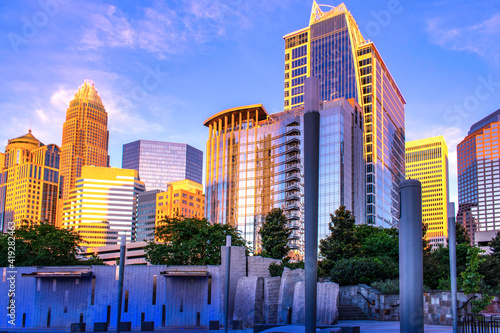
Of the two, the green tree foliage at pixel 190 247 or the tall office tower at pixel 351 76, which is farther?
the tall office tower at pixel 351 76

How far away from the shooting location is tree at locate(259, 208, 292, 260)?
185ft

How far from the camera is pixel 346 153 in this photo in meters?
119

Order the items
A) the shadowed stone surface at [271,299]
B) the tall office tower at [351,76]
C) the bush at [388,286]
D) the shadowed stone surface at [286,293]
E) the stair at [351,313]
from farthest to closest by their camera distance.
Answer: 1. the tall office tower at [351,76]
2. the stair at [351,313]
3. the bush at [388,286]
4. the shadowed stone surface at [271,299]
5. the shadowed stone surface at [286,293]

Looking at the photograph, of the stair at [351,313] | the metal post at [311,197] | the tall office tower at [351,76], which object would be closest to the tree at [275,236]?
the stair at [351,313]

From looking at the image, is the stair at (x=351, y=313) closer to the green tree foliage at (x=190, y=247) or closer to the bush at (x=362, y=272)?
the bush at (x=362, y=272)

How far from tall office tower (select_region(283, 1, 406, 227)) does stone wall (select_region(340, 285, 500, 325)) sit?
10428 centimetres

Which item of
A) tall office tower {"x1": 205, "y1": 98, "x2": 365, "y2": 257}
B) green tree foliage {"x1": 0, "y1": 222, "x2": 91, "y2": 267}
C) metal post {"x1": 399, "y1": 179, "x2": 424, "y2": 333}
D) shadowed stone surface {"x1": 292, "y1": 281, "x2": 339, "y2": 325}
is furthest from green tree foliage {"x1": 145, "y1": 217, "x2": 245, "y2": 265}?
tall office tower {"x1": 205, "y1": 98, "x2": 365, "y2": 257}

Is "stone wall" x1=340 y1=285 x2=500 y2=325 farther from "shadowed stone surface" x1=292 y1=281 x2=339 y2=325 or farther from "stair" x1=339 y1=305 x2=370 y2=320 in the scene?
"shadowed stone surface" x1=292 y1=281 x2=339 y2=325

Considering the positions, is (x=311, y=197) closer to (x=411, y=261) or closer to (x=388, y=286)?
(x=411, y=261)

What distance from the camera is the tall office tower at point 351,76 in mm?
140875

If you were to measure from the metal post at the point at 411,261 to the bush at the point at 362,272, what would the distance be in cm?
2780

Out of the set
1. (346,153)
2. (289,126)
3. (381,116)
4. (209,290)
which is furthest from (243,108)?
(209,290)

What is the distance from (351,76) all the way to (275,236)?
96.5 meters

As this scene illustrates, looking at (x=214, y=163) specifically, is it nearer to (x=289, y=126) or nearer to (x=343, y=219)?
(x=289, y=126)
